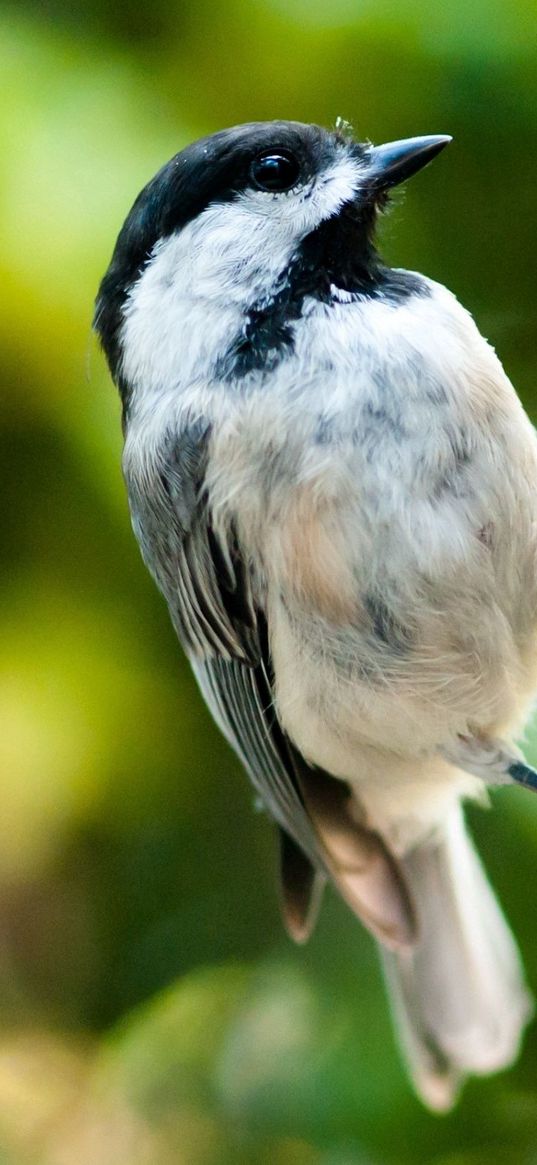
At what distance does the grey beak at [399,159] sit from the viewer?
904 mm

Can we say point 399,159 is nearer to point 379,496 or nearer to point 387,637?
point 379,496

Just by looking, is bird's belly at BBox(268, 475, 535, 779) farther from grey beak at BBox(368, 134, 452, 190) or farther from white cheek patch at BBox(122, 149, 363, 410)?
grey beak at BBox(368, 134, 452, 190)

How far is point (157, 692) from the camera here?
131cm

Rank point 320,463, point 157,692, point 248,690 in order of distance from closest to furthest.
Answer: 1. point 320,463
2. point 248,690
3. point 157,692

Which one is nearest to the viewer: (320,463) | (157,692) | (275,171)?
(320,463)

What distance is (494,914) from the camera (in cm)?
135

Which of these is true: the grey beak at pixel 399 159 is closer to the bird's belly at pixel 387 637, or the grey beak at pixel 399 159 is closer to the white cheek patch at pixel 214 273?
the white cheek patch at pixel 214 273

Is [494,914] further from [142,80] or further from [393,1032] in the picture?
[142,80]

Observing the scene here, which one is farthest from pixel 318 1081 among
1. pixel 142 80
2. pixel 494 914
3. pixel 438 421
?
pixel 142 80

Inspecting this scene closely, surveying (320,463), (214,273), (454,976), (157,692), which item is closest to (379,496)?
(320,463)

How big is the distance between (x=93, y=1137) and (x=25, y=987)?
0.22 metres

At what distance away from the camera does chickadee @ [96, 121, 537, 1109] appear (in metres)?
0.88

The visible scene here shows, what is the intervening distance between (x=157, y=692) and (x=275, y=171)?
0.61 metres

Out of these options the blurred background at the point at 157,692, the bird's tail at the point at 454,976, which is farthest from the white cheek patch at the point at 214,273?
the bird's tail at the point at 454,976
